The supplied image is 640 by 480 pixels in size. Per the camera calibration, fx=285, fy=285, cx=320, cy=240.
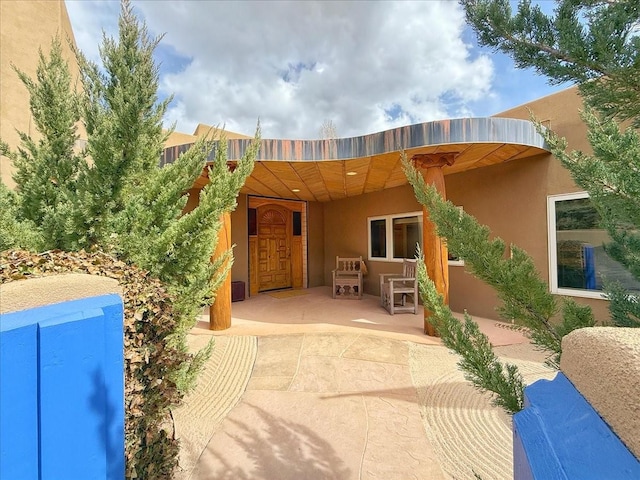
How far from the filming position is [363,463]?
217cm

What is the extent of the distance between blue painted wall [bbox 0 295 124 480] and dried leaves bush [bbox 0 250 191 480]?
1.20ft

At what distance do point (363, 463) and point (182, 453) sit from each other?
1440 millimetres

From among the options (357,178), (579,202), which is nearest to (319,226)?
(357,178)

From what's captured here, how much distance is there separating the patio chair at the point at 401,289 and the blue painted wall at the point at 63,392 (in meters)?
5.27

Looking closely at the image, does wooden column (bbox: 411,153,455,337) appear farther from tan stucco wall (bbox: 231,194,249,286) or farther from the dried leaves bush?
tan stucco wall (bbox: 231,194,249,286)

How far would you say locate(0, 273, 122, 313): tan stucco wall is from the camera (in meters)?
0.92

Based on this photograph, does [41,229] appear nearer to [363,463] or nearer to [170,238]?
[170,238]

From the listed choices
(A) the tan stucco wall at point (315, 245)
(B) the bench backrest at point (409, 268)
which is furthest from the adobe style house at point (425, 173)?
(A) the tan stucco wall at point (315, 245)

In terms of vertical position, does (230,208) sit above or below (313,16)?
below

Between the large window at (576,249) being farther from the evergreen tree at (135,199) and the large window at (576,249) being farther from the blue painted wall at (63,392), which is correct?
the blue painted wall at (63,392)

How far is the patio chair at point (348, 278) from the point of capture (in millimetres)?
7496

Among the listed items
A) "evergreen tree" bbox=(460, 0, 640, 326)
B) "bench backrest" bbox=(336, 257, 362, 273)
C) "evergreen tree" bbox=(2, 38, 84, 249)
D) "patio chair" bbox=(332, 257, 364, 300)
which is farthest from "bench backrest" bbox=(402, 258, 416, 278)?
"evergreen tree" bbox=(2, 38, 84, 249)

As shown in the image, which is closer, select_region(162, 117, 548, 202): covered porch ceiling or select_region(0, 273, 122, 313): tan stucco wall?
select_region(0, 273, 122, 313): tan stucco wall

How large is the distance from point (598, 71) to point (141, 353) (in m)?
2.48
